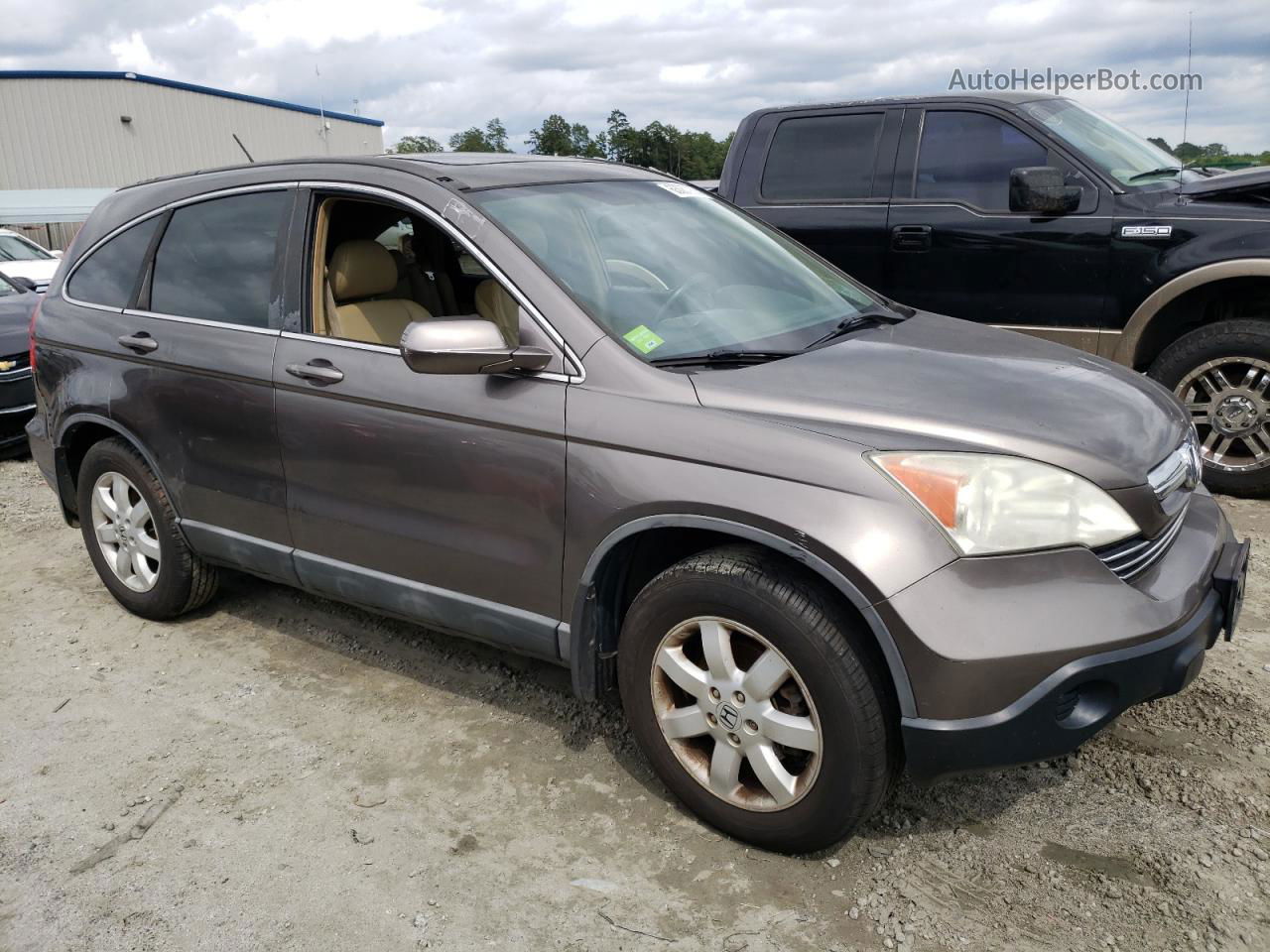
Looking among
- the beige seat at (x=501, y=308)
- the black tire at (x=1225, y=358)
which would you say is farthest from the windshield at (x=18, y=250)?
the black tire at (x=1225, y=358)

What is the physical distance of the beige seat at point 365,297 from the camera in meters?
3.56

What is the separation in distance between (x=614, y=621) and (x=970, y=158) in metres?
4.02

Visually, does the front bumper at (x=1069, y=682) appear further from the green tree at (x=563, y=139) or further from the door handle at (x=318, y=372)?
the green tree at (x=563, y=139)

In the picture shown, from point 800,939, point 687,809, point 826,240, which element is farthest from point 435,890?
point 826,240

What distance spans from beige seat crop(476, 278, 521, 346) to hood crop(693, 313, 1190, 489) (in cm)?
59

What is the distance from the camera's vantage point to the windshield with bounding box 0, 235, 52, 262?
1359 centimetres

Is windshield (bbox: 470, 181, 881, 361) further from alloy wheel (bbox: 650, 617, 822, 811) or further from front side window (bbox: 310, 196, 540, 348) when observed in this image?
alloy wheel (bbox: 650, 617, 822, 811)

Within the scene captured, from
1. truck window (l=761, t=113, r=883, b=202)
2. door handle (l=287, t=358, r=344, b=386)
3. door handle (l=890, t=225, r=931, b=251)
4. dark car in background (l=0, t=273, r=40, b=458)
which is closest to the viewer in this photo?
A: door handle (l=287, t=358, r=344, b=386)

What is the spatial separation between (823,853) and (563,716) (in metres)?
1.06

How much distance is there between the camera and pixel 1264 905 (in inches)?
96.3

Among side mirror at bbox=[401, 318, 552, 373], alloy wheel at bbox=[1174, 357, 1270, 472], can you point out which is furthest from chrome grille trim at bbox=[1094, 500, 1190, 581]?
alloy wheel at bbox=[1174, 357, 1270, 472]

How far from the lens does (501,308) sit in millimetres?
3320

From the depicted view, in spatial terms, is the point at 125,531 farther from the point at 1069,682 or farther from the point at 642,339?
the point at 1069,682

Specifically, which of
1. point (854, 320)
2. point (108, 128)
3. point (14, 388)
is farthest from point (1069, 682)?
point (108, 128)
